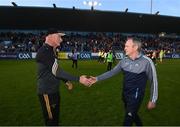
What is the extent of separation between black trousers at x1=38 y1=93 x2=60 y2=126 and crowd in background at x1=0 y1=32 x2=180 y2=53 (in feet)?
157

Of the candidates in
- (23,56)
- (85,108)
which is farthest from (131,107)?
(23,56)

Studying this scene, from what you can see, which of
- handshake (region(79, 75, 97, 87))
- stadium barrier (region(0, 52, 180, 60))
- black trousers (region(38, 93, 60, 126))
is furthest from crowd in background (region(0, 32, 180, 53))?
black trousers (region(38, 93, 60, 126))

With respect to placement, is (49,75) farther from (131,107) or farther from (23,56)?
(23,56)

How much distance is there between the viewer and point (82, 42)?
65750 millimetres

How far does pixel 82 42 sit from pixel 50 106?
5845 cm

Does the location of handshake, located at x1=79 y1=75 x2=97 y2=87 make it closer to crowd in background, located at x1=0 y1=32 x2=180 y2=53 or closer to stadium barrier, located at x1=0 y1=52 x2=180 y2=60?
stadium barrier, located at x1=0 y1=52 x2=180 y2=60

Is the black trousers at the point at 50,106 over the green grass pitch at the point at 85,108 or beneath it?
over

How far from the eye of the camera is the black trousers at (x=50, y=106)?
24.4ft

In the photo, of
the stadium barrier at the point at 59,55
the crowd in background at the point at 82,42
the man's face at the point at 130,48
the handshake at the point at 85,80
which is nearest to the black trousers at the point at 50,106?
the handshake at the point at 85,80

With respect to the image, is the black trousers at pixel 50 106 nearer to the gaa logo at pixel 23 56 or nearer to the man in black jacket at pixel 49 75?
the man in black jacket at pixel 49 75

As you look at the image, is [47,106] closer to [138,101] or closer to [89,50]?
[138,101]

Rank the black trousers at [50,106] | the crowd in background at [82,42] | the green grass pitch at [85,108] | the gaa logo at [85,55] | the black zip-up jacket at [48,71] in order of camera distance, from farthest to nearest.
Result: the gaa logo at [85,55]
the crowd in background at [82,42]
the green grass pitch at [85,108]
the black trousers at [50,106]
the black zip-up jacket at [48,71]

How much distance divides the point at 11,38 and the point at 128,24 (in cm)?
2126

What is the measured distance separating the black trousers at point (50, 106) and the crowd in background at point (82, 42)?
47.8 meters
